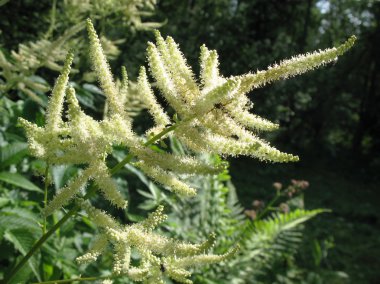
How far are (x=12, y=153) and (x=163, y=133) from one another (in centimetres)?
125

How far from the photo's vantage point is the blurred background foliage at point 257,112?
2.64 metres

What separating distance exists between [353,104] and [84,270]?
64.3 feet

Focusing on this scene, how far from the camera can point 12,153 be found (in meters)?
2.29

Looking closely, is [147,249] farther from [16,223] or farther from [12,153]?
[12,153]

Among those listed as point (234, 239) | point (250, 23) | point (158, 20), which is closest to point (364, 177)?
point (250, 23)

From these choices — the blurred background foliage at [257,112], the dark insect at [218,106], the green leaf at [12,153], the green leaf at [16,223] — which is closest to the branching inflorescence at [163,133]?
the dark insect at [218,106]

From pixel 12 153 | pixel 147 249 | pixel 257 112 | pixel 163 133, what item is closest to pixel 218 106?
pixel 163 133

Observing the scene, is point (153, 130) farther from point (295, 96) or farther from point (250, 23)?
point (295, 96)

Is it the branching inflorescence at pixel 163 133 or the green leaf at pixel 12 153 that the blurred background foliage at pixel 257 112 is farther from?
the branching inflorescence at pixel 163 133

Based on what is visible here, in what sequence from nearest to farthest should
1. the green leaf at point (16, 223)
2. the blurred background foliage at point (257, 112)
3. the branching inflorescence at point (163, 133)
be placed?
1. the branching inflorescence at point (163, 133)
2. the green leaf at point (16, 223)
3. the blurred background foliage at point (257, 112)

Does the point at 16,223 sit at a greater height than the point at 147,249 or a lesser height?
greater

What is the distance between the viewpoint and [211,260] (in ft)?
4.71

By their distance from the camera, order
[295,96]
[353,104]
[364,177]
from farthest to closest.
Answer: [353,104] → [364,177] → [295,96]

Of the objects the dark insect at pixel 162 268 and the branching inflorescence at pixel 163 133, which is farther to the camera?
the dark insect at pixel 162 268
